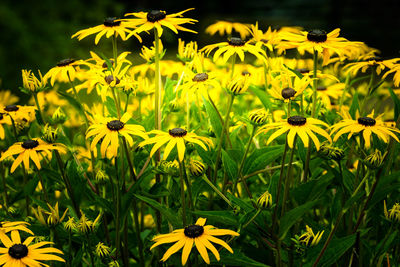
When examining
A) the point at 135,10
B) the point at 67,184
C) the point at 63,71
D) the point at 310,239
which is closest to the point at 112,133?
the point at 67,184

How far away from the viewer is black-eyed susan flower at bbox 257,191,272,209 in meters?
1.06

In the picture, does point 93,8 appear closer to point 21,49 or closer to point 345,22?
point 21,49

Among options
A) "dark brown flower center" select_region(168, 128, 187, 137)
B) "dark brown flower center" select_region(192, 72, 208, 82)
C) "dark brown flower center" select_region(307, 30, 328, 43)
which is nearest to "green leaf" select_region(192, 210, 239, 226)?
"dark brown flower center" select_region(168, 128, 187, 137)

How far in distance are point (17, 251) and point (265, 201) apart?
1.82 ft

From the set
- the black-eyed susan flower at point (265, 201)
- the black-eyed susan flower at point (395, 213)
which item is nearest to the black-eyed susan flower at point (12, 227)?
the black-eyed susan flower at point (265, 201)

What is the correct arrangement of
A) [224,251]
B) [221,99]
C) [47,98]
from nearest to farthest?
[224,251]
[221,99]
[47,98]

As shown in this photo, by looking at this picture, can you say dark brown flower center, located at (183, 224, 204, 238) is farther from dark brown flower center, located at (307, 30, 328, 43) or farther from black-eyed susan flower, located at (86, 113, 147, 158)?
dark brown flower center, located at (307, 30, 328, 43)

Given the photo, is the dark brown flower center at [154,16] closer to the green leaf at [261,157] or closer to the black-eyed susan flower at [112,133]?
the black-eyed susan flower at [112,133]

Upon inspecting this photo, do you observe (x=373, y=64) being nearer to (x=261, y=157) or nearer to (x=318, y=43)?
(x=318, y=43)

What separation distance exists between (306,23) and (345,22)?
0.80m

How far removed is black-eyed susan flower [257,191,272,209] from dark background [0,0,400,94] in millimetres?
499

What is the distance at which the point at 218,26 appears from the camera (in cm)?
176

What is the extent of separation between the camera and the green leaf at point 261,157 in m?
1.26

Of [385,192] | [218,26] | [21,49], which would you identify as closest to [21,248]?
[385,192]
